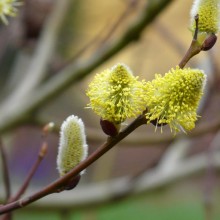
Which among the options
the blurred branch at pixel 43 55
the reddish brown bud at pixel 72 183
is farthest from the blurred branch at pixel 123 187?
the reddish brown bud at pixel 72 183

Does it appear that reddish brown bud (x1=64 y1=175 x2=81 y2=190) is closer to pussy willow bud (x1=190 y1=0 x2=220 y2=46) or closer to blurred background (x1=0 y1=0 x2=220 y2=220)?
pussy willow bud (x1=190 y1=0 x2=220 y2=46)

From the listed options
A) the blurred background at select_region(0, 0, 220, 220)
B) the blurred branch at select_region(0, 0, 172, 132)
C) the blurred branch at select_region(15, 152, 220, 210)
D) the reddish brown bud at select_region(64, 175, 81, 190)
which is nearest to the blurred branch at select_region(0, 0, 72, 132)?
the blurred background at select_region(0, 0, 220, 220)

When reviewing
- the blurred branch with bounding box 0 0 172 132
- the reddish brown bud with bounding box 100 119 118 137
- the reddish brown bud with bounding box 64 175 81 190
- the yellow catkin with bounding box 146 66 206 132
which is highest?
the reddish brown bud with bounding box 100 119 118 137

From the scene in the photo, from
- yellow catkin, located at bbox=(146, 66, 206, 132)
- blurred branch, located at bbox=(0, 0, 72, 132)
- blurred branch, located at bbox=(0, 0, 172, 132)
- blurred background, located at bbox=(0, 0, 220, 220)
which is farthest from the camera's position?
blurred branch, located at bbox=(0, 0, 72, 132)

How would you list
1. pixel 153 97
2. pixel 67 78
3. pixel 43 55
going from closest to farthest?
pixel 153 97 → pixel 67 78 → pixel 43 55

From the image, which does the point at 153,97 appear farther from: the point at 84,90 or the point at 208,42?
the point at 84,90

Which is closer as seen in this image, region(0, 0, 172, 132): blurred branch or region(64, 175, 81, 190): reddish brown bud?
region(64, 175, 81, 190): reddish brown bud

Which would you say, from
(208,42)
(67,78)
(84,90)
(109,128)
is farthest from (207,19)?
(84,90)
